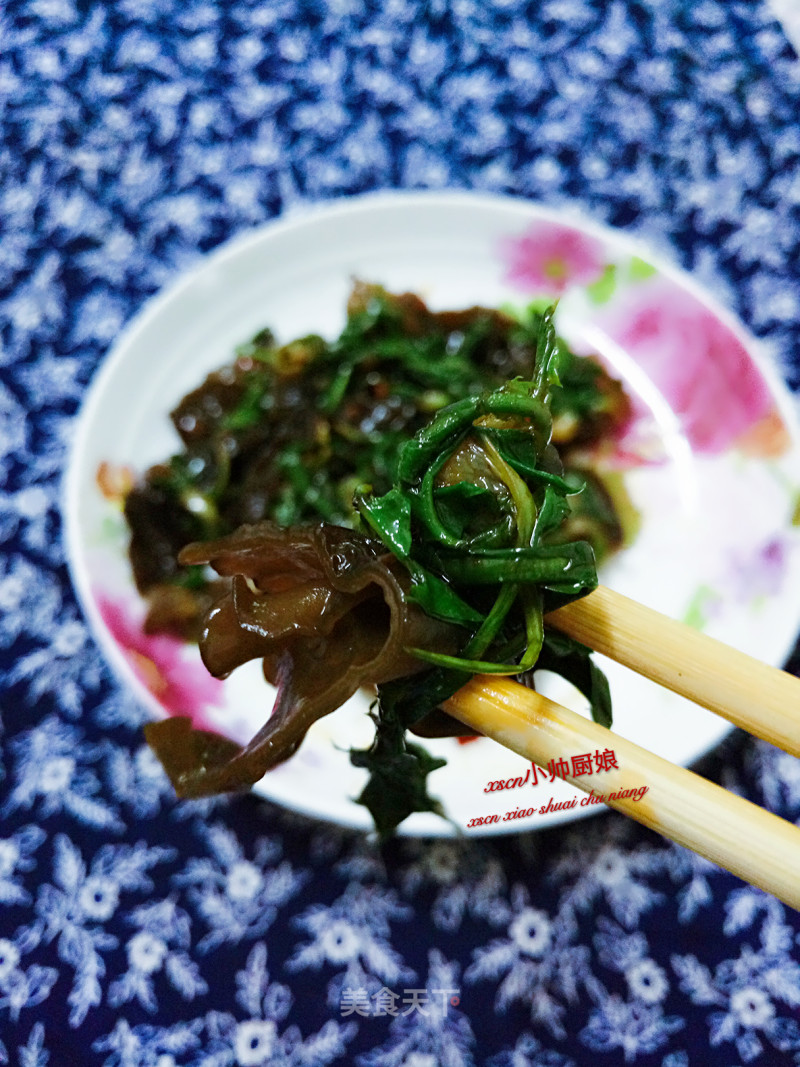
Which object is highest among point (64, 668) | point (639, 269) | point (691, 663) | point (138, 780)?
point (639, 269)

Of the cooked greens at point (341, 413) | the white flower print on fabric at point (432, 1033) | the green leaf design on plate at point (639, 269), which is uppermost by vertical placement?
the green leaf design on plate at point (639, 269)

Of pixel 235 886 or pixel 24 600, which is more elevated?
pixel 24 600

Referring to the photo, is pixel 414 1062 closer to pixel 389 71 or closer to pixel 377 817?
pixel 377 817

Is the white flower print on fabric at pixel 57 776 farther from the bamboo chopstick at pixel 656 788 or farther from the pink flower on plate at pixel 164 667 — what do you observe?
the bamboo chopstick at pixel 656 788

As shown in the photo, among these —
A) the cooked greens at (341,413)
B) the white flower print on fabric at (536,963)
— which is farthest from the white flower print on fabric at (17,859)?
the white flower print on fabric at (536,963)

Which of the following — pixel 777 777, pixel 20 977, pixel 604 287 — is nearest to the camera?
pixel 20 977

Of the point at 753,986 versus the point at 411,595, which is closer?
the point at 411,595

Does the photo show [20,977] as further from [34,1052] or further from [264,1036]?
[264,1036]

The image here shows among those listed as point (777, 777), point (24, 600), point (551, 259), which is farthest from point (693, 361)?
point (24, 600)
